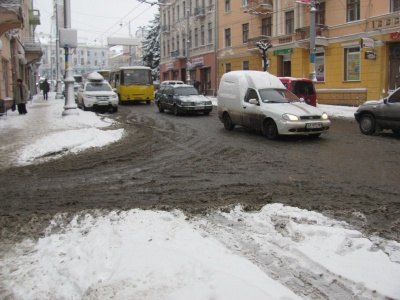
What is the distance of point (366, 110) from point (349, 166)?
→ 5203mm

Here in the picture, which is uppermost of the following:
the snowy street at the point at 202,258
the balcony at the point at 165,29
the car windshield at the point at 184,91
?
the balcony at the point at 165,29

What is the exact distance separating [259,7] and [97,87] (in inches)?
655

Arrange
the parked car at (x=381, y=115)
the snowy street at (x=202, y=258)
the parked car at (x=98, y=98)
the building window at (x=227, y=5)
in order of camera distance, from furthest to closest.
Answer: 1. the building window at (x=227, y=5)
2. the parked car at (x=98, y=98)
3. the parked car at (x=381, y=115)
4. the snowy street at (x=202, y=258)

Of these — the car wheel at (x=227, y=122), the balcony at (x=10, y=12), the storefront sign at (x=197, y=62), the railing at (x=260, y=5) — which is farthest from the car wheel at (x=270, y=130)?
the storefront sign at (x=197, y=62)

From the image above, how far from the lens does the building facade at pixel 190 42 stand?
42969 millimetres

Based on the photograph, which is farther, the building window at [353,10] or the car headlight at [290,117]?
the building window at [353,10]

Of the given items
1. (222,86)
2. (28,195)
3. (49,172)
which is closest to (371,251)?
(28,195)

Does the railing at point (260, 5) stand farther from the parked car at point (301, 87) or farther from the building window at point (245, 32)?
the parked car at point (301, 87)

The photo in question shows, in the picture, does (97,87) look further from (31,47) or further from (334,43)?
(334,43)

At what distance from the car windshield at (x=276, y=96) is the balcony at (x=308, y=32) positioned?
16.5 metres

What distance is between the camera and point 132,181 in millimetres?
7195

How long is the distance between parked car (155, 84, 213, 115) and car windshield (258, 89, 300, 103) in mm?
7393

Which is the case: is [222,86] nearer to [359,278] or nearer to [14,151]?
[14,151]

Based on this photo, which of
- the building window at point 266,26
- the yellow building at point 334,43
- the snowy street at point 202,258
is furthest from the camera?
the building window at point 266,26
